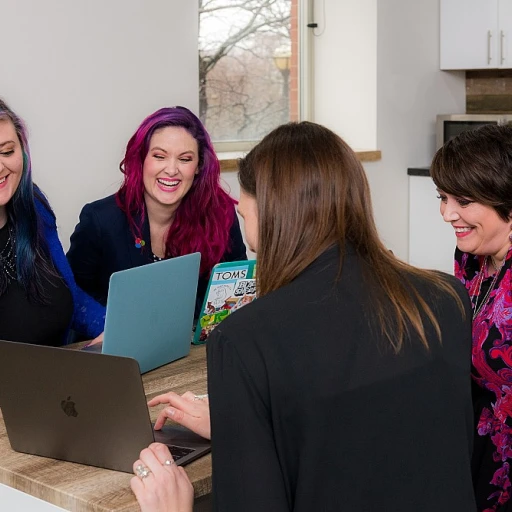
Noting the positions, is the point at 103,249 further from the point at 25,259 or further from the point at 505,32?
the point at 505,32

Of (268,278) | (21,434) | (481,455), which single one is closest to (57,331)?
(21,434)

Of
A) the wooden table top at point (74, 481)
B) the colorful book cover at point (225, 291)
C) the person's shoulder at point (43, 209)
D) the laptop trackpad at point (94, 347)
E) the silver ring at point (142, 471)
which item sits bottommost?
the wooden table top at point (74, 481)

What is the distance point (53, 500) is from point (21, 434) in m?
0.19

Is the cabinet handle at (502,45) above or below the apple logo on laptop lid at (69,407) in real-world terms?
above

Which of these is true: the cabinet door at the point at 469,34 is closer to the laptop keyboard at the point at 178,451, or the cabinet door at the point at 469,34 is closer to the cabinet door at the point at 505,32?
the cabinet door at the point at 505,32

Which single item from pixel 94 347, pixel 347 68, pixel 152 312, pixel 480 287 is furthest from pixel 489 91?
pixel 152 312

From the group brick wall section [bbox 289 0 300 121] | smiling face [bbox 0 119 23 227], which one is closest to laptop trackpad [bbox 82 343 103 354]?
smiling face [bbox 0 119 23 227]

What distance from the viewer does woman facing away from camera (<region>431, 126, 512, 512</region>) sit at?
1771mm

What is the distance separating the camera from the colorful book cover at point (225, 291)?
6.95 feet

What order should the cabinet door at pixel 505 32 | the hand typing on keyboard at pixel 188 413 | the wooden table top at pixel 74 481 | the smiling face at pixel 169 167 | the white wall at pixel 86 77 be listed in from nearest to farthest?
the wooden table top at pixel 74 481 < the hand typing on keyboard at pixel 188 413 < the smiling face at pixel 169 167 < the white wall at pixel 86 77 < the cabinet door at pixel 505 32

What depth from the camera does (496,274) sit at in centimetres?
192

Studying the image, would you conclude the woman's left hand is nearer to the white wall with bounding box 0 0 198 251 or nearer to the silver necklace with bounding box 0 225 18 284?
the silver necklace with bounding box 0 225 18 284

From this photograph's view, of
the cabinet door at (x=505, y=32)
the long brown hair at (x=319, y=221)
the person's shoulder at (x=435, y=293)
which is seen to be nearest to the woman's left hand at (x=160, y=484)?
the long brown hair at (x=319, y=221)

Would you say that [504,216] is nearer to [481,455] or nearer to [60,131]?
[481,455]
